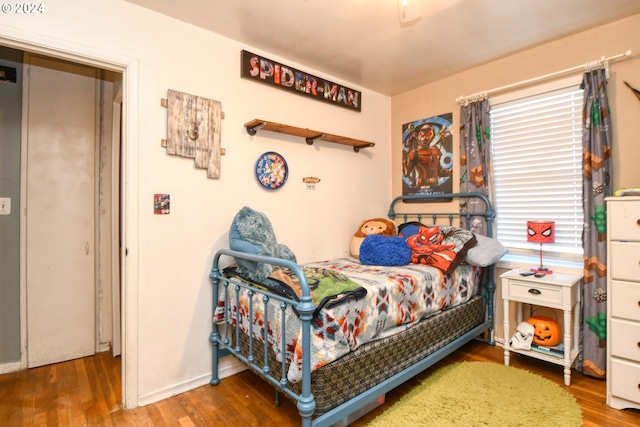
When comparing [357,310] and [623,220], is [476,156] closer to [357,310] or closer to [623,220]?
[623,220]

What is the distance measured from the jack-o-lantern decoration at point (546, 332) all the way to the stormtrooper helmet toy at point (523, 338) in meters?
0.04

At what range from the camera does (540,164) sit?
2592 millimetres

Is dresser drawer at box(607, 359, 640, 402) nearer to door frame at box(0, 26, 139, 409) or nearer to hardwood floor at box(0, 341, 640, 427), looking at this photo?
hardwood floor at box(0, 341, 640, 427)

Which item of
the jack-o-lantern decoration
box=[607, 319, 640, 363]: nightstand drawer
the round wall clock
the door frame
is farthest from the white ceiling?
the jack-o-lantern decoration

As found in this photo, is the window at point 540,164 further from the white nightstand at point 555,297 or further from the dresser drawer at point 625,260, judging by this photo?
the dresser drawer at point 625,260

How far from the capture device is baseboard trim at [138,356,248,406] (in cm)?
197

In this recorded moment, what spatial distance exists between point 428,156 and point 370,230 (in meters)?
0.99

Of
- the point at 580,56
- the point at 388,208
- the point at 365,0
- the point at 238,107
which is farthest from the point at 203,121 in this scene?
the point at 580,56

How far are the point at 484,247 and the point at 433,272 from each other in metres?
0.58

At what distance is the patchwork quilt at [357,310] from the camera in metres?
1.52

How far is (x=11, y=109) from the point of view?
2367mm

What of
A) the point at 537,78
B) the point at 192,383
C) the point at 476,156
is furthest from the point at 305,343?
the point at 537,78

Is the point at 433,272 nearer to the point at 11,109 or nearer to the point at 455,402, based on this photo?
the point at 455,402
